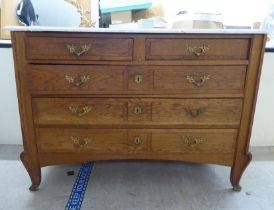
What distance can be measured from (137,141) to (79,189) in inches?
17.4

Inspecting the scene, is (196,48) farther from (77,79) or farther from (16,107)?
(16,107)

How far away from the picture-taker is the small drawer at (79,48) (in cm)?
106

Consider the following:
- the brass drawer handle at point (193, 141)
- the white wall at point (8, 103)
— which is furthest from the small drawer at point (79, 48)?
the white wall at point (8, 103)

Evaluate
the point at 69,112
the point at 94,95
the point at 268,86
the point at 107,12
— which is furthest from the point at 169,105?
the point at 268,86

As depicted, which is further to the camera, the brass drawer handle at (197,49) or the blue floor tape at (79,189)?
the blue floor tape at (79,189)

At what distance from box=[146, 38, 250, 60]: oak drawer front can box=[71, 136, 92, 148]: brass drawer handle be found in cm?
50

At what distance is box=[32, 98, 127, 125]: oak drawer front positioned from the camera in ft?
3.74

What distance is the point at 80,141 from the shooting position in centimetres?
120

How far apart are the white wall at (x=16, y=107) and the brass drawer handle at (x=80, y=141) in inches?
29.9

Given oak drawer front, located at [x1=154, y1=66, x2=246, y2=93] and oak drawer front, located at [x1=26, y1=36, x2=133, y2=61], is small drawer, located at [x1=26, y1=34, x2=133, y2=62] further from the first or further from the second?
oak drawer front, located at [x1=154, y1=66, x2=246, y2=93]

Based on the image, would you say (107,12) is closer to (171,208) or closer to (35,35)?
(35,35)

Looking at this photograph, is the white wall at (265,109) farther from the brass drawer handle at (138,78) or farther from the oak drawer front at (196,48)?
the brass drawer handle at (138,78)

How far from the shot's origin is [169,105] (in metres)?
1.15

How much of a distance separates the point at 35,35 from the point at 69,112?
0.37m
